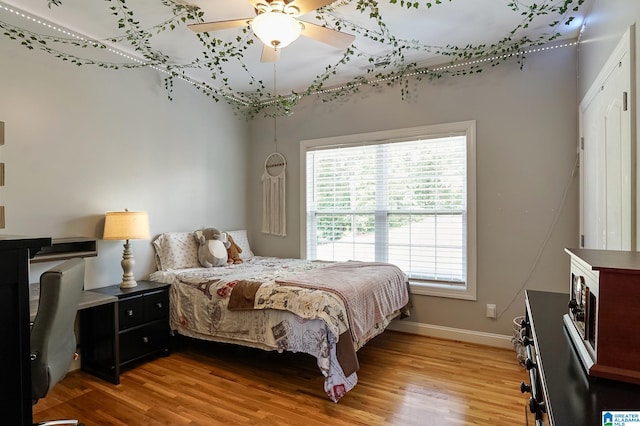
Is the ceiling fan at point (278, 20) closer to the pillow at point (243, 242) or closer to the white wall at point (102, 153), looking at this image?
the white wall at point (102, 153)

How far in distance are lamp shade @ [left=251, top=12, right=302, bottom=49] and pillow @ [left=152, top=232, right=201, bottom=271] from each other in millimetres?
2358

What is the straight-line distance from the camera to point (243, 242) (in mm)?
4500

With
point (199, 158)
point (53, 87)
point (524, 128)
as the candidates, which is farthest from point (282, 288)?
point (524, 128)

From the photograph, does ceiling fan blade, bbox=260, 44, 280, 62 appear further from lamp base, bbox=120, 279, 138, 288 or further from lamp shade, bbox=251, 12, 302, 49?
lamp base, bbox=120, 279, 138, 288

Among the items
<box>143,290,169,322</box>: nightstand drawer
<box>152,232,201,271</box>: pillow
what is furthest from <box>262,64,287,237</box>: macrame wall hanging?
<box>143,290,169,322</box>: nightstand drawer

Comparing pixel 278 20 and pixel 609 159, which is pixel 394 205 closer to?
pixel 609 159

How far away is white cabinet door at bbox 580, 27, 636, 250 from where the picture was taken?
5.66ft

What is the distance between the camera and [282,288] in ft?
8.98

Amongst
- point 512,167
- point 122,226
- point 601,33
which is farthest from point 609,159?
point 122,226

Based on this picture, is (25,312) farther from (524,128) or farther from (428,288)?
(524,128)

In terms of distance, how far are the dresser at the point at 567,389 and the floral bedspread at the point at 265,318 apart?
137cm

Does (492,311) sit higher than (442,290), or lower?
lower

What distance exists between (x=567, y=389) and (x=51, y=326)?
2.05 meters

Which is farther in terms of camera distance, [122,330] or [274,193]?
[274,193]
